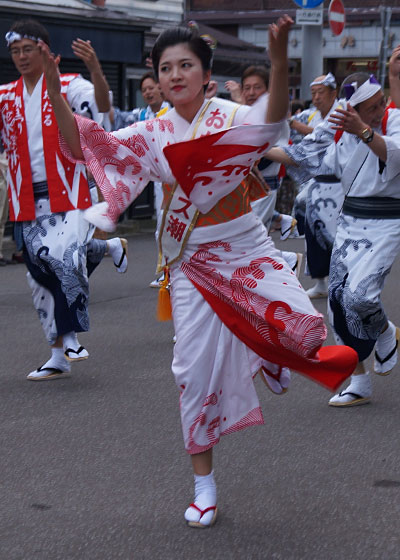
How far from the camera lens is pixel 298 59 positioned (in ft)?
104

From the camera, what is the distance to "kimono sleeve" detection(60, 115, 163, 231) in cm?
401

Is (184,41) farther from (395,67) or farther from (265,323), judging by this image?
(395,67)

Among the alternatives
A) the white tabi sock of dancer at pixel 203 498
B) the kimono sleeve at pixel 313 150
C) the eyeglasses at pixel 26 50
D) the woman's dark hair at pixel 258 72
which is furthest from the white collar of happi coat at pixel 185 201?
the woman's dark hair at pixel 258 72

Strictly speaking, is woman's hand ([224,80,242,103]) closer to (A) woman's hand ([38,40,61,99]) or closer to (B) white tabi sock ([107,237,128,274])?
(B) white tabi sock ([107,237,128,274])

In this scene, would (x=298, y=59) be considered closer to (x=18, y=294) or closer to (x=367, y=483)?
(x=18, y=294)

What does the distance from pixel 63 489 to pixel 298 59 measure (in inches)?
1118

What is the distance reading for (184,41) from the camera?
394 centimetres

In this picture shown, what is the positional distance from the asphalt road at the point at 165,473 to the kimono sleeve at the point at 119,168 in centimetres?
105

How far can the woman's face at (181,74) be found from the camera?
3918 millimetres

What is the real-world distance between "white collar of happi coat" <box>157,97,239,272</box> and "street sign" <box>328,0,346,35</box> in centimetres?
1491

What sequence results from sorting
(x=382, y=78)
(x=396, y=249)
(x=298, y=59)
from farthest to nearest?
(x=298, y=59) → (x=382, y=78) → (x=396, y=249)

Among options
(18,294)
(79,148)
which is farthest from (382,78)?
(79,148)

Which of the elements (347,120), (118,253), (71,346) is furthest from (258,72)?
(347,120)

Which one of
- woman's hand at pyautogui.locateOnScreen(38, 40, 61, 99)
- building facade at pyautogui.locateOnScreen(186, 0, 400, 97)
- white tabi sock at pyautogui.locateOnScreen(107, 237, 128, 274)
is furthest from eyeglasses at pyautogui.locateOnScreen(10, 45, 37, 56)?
building facade at pyautogui.locateOnScreen(186, 0, 400, 97)
